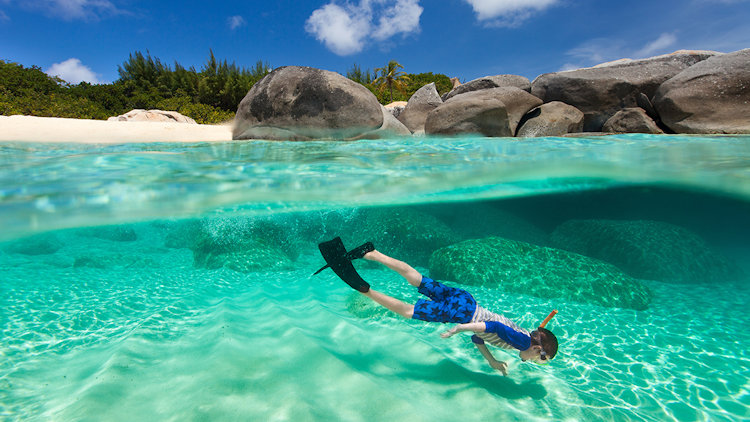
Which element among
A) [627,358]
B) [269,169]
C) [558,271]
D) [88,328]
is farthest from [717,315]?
[88,328]

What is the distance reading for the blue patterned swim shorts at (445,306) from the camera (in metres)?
3.98

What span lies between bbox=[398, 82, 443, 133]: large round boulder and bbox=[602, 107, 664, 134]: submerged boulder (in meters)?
7.30

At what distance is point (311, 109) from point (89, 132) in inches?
286

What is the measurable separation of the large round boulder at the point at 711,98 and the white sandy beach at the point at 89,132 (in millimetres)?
14160

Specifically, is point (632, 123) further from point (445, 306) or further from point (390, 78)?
point (390, 78)

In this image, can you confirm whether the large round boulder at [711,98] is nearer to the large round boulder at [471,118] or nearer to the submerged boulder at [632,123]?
the submerged boulder at [632,123]

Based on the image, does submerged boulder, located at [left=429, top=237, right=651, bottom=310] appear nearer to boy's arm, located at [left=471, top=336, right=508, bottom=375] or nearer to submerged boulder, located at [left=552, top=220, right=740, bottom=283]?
submerged boulder, located at [left=552, top=220, right=740, bottom=283]

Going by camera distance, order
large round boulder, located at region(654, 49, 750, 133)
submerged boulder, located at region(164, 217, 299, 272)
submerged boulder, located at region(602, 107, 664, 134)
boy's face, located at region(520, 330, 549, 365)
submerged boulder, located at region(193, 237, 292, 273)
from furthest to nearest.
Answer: submerged boulder, located at region(602, 107, 664, 134) → large round boulder, located at region(654, 49, 750, 133) → submerged boulder, located at region(164, 217, 299, 272) → submerged boulder, located at region(193, 237, 292, 273) → boy's face, located at region(520, 330, 549, 365)

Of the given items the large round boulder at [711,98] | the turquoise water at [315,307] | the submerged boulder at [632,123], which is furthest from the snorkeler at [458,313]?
the submerged boulder at [632,123]

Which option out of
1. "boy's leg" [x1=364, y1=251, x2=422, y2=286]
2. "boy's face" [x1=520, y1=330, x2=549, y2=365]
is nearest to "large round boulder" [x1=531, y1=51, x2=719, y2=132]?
"boy's face" [x1=520, y1=330, x2=549, y2=365]

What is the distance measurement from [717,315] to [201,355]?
902 cm

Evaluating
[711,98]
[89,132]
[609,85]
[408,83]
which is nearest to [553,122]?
[609,85]

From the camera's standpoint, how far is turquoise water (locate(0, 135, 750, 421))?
3689 millimetres

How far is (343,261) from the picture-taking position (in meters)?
4.24
